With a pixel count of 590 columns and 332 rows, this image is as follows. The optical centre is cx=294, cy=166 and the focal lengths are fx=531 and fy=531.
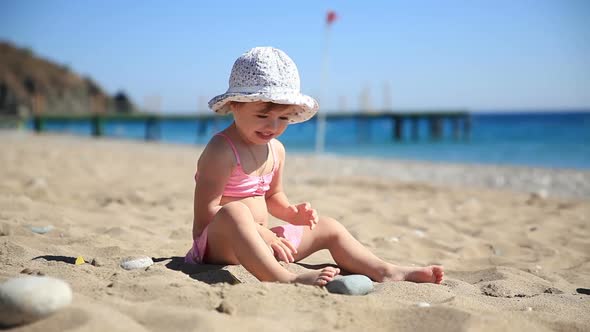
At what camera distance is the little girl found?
2.21 metres

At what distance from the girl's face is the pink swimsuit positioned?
5.1 inches

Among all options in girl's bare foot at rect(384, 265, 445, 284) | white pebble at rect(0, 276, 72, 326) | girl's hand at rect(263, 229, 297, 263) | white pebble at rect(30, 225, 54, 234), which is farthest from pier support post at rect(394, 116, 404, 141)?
white pebble at rect(0, 276, 72, 326)

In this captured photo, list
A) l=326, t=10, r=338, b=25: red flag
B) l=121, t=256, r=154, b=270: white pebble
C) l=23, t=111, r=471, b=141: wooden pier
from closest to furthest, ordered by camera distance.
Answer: l=121, t=256, r=154, b=270: white pebble, l=326, t=10, r=338, b=25: red flag, l=23, t=111, r=471, b=141: wooden pier

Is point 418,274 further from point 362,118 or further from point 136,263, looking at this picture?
point 362,118

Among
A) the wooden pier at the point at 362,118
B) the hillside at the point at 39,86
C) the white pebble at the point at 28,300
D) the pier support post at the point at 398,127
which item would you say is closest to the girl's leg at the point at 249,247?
the white pebble at the point at 28,300

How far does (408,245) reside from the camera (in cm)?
344

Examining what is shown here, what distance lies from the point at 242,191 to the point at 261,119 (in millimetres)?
389

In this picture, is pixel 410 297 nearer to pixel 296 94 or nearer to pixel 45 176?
pixel 296 94

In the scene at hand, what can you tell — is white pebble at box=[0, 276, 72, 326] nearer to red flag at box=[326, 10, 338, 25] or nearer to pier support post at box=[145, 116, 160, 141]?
red flag at box=[326, 10, 338, 25]

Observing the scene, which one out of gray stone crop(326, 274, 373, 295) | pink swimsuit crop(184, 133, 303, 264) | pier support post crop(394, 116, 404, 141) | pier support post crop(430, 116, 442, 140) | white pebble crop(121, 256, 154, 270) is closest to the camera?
gray stone crop(326, 274, 373, 295)

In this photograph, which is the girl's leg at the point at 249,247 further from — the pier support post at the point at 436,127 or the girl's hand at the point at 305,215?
the pier support post at the point at 436,127

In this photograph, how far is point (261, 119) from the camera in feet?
7.97

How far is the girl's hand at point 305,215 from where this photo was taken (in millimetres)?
2605

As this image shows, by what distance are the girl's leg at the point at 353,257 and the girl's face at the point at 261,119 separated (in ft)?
1.79
